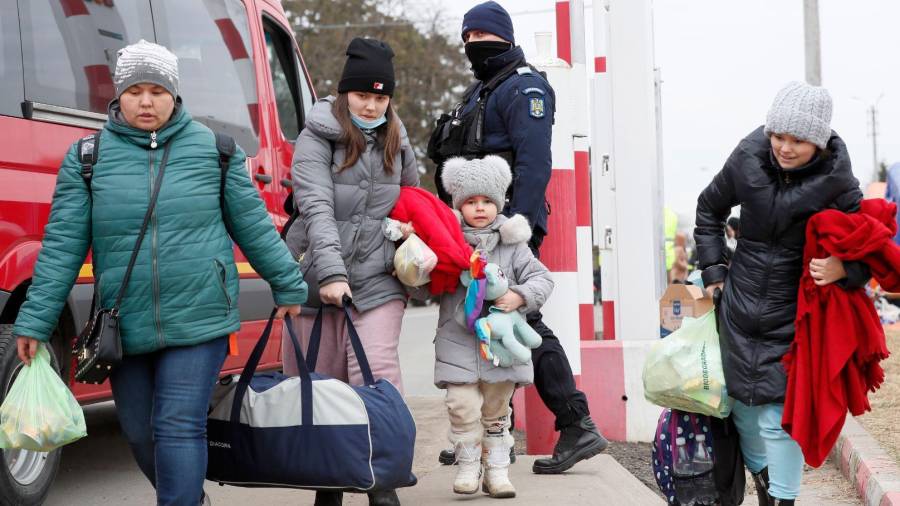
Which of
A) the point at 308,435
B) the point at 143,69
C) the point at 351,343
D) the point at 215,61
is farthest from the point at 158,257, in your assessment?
the point at 215,61

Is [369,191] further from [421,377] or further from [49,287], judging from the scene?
[421,377]

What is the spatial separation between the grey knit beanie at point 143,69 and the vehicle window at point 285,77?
123 inches

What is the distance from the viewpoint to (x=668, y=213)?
21.6m

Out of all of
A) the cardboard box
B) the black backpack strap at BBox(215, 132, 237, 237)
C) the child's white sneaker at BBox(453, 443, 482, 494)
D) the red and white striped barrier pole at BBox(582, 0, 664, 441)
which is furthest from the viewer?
the cardboard box

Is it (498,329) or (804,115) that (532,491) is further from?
(804,115)

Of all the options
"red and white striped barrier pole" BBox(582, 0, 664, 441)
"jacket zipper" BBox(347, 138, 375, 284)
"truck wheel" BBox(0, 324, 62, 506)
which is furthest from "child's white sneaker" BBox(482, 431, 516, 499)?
"red and white striped barrier pole" BBox(582, 0, 664, 441)

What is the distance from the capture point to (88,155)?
3.97m

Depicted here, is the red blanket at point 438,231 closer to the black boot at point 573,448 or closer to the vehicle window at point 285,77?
the black boot at point 573,448

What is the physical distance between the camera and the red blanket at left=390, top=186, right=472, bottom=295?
4.61 meters

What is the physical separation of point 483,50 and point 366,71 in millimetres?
857

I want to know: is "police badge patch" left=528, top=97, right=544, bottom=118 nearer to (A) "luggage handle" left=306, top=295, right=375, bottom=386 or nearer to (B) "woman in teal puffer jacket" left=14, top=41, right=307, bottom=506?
(A) "luggage handle" left=306, top=295, right=375, bottom=386

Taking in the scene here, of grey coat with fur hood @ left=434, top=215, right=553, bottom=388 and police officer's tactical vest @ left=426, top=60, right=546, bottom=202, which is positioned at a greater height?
police officer's tactical vest @ left=426, top=60, right=546, bottom=202

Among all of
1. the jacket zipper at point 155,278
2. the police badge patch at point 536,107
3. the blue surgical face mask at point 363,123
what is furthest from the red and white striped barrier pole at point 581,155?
the jacket zipper at point 155,278

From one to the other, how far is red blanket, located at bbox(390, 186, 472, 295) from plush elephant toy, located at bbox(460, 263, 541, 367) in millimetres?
78
